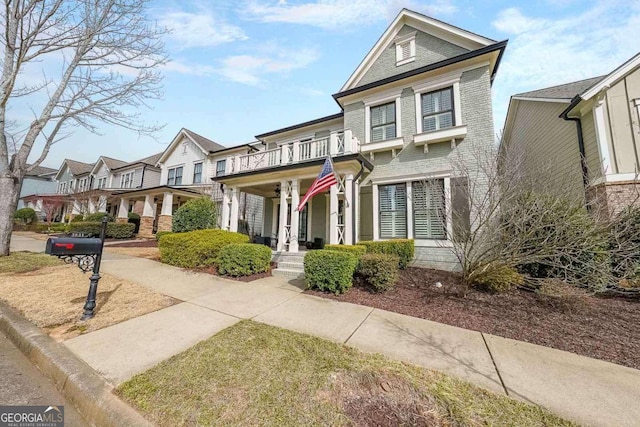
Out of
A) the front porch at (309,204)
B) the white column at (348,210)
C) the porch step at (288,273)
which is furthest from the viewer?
the front porch at (309,204)

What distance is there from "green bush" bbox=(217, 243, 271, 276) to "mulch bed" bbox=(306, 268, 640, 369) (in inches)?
88.5

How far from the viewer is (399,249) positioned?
791cm

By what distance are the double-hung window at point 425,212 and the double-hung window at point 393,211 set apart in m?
0.37

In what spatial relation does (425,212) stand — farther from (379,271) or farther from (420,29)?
(420,29)

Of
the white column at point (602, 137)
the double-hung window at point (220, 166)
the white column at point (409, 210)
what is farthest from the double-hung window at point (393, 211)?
the double-hung window at point (220, 166)

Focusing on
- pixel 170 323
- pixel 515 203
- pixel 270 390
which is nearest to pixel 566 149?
pixel 515 203

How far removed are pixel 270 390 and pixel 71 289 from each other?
572cm

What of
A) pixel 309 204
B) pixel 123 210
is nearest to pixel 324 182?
pixel 309 204

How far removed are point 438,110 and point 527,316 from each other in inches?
283

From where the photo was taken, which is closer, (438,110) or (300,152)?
(438,110)

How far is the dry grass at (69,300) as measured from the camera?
12.2ft

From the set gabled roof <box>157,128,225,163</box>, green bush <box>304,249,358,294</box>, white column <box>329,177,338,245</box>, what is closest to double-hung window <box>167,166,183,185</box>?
gabled roof <box>157,128,225,163</box>

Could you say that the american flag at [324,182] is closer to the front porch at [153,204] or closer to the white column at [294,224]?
the white column at [294,224]

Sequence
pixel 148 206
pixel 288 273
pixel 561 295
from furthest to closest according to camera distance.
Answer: pixel 148 206 < pixel 288 273 < pixel 561 295
